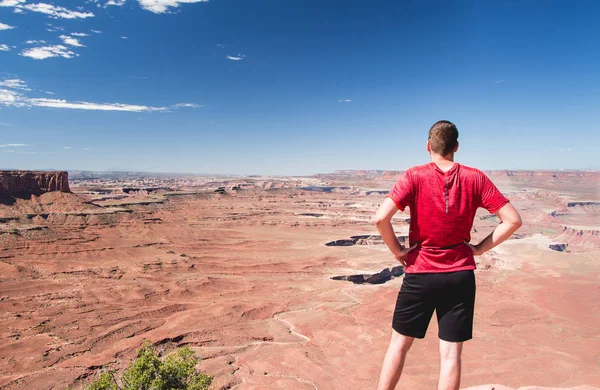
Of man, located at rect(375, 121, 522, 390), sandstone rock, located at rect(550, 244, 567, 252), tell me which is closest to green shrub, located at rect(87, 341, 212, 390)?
man, located at rect(375, 121, 522, 390)

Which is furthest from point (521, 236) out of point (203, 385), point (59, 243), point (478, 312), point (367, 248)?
point (59, 243)

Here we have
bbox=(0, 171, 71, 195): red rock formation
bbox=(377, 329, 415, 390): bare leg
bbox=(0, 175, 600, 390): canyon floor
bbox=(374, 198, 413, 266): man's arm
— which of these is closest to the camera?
bbox=(374, 198, 413, 266): man's arm

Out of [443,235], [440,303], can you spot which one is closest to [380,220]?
[443,235]

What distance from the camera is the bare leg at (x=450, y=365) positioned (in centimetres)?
280

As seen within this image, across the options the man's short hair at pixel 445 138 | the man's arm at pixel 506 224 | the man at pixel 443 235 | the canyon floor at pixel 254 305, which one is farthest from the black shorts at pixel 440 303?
the canyon floor at pixel 254 305

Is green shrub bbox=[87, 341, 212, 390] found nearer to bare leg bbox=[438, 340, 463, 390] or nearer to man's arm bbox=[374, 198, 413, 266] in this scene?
bare leg bbox=[438, 340, 463, 390]

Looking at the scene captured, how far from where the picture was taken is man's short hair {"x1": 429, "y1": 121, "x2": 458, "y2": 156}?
2.80m

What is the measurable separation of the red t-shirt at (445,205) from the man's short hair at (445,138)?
15 centimetres

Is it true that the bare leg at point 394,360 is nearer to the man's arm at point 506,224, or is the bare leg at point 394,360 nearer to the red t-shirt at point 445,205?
the red t-shirt at point 445,205

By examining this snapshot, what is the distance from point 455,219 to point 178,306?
2372 centimetres

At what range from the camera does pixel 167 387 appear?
301 inches

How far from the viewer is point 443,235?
269 centimetres

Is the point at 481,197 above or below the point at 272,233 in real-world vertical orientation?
above

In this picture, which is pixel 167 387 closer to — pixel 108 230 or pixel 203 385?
pixel 203 385
